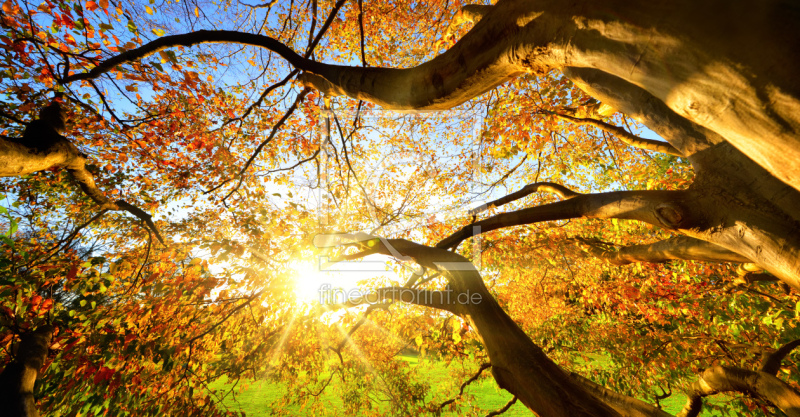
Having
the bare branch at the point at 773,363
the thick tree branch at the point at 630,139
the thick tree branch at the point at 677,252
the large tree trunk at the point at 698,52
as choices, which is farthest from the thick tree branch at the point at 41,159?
the bare branch at the point at 773,363

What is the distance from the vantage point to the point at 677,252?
11.6 feet

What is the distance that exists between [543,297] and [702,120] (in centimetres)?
1372

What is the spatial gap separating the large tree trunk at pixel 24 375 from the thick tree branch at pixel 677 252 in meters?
7.84

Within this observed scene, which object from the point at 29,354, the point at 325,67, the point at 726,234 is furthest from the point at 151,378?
the point at 726,234

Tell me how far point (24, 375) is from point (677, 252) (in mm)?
8582

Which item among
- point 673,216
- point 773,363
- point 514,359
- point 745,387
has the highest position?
point 673,216

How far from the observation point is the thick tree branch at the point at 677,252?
288 cm

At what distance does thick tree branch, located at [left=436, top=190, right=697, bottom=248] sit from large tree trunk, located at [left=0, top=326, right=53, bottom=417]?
562cm

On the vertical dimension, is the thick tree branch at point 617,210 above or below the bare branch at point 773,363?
above

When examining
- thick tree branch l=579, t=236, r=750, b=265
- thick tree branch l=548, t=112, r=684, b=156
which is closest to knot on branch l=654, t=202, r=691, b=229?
thick tree branch l=579, t=236, r=750, b=265

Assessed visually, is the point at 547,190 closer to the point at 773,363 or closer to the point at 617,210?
the point at 617,210

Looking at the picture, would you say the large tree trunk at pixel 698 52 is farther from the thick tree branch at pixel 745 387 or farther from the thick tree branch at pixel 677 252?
the thick tree branch at pixel 745 387

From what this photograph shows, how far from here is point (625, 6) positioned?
47.0 inches

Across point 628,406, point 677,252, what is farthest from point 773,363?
point 628,406
